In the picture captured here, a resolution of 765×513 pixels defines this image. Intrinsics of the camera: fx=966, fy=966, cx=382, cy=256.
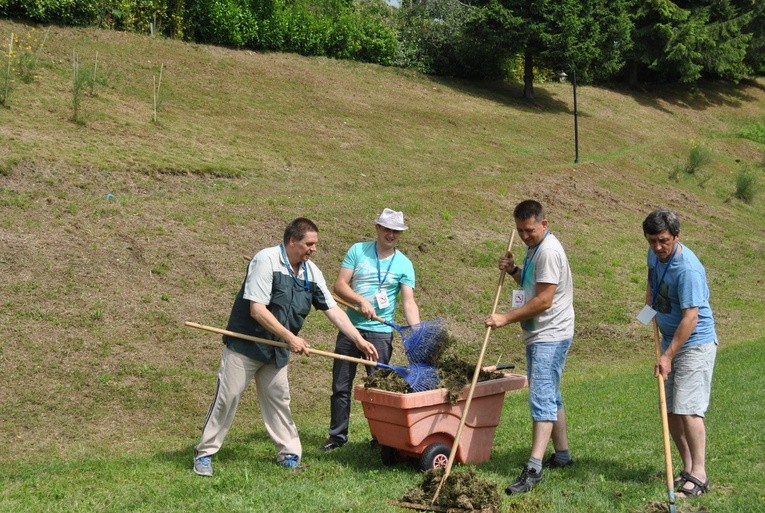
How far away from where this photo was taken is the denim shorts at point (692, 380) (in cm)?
671

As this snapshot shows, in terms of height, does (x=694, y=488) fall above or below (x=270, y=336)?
below

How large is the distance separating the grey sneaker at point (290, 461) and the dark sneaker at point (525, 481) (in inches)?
71.0

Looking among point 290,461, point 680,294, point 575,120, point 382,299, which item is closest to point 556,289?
point 680,294

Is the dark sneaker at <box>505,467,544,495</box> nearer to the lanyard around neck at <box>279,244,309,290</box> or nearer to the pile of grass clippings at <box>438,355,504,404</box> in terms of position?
the pile of grass clippings at <box>438,355,504,404</box>

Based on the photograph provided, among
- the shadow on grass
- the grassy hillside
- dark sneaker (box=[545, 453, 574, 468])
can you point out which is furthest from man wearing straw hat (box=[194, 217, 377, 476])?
the shadow on grass

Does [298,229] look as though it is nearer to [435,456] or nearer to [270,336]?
[270,336]

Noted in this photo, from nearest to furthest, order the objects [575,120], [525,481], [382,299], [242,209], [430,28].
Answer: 1. [525,481]
2. [382,299]
3. [242,209]
4. [575,120]
5. [430,28]

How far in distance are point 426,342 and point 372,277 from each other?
0.89 meters

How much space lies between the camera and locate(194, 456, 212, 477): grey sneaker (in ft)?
23.7

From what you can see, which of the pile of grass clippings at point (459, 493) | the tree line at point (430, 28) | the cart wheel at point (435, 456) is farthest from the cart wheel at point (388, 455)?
the tree line at point (430, 28)

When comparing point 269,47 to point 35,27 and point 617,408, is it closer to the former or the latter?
point 35,27

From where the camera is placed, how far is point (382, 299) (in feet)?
27.3

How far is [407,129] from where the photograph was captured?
25516 mm

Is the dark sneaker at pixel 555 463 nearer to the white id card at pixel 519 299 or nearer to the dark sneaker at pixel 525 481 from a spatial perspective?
the dark sneaker at pixel 525 481
